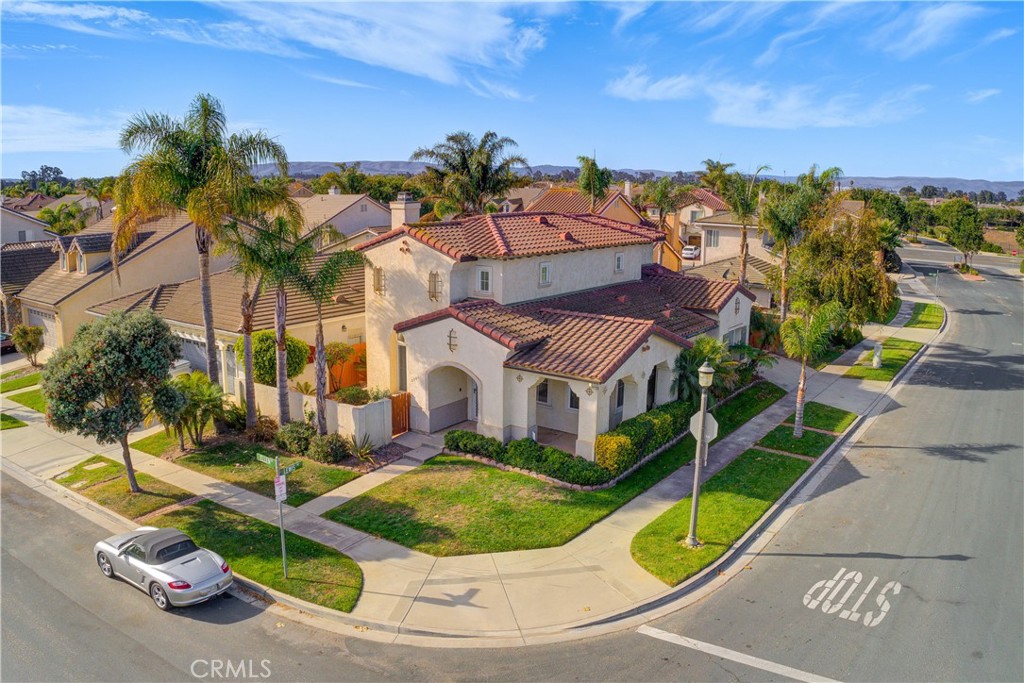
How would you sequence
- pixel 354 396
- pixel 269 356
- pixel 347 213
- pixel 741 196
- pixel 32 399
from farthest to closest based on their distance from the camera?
pixel 347 213, pixel 741 196, pixel 32 399, pixel 269 356, pixel 354 396

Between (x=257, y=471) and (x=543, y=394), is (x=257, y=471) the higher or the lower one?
the lower one

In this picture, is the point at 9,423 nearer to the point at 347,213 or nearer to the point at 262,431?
the point at 262,431

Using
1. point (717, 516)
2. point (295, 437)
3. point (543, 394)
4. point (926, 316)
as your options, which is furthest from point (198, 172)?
point (926, 316)

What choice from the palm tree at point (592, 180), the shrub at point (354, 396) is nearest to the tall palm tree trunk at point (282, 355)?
the shrub at point (354, 396)

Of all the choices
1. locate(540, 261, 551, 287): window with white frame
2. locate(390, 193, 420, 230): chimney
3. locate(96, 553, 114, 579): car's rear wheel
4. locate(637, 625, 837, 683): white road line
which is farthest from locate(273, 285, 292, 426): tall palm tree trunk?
locate(637, 625, 837, 683): white road line

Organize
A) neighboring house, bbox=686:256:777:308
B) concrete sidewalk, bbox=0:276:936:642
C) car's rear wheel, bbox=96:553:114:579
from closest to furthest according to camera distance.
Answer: concrete sidewalk, bbox=0:276:936:642, car's rear wheel, bbox=96:553:114:579, neighboring house, bbox=686:256:777:308

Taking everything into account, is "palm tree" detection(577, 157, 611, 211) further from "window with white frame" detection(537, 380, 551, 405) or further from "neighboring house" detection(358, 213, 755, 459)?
"window with white frame" detection(537, 380, 551, 405)

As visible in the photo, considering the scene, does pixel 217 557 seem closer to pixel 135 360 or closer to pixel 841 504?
pixel 135 360
